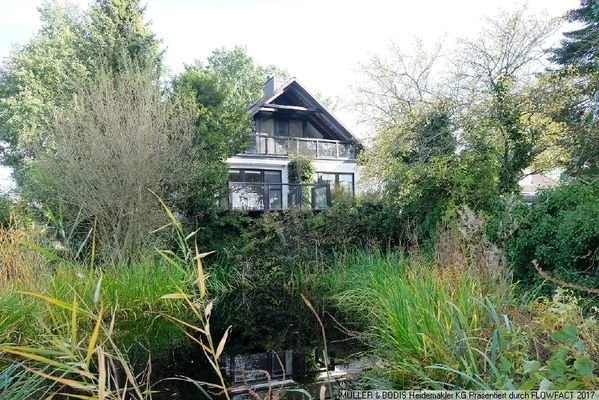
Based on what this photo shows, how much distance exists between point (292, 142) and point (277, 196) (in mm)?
4630

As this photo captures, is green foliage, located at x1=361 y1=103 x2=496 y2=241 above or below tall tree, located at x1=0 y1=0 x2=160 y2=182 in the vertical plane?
below

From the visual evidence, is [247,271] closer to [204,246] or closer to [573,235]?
[204,246]

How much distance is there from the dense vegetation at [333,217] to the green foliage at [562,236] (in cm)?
2

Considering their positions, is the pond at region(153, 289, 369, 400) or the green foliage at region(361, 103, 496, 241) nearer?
the pond at region(153, 289, 369, 400)

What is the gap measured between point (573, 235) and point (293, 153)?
48.3 feet

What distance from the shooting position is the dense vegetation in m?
4.25

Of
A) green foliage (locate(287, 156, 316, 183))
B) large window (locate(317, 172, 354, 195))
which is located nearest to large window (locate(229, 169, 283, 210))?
green foliage (locate(287, 156, 316, 183))

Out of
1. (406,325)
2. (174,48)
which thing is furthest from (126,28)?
(406,325)

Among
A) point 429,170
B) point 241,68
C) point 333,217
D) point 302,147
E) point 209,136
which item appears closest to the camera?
point 429,170

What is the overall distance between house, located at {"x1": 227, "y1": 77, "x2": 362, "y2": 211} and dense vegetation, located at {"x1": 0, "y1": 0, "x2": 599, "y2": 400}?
5741 mm

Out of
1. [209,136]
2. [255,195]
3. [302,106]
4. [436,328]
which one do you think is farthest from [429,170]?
[302,106]

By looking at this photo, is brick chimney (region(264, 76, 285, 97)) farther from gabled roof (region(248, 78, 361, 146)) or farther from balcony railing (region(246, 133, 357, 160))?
balcony railing (region(246, 133, 357, 160))

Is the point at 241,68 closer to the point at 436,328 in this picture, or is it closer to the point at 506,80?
the point at 506,80

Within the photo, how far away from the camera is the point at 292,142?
19250 mm
